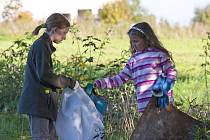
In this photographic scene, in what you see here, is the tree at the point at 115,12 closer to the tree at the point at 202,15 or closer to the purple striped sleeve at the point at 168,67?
the tree at the point at 202,15

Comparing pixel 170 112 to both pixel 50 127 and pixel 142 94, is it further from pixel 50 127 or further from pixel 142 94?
pixel 50 127

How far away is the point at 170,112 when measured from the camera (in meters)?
4.61

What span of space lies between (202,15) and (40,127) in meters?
41.3

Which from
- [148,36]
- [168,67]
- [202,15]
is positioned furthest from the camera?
[202,15]

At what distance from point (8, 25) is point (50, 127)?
29.3m

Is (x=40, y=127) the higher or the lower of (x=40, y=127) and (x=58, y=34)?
the lower

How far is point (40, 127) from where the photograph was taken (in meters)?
5.58

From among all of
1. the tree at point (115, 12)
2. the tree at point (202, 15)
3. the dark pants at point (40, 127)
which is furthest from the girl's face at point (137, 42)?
the tree at point (115, 12)

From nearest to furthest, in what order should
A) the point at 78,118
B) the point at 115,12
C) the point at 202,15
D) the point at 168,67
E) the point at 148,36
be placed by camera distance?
the point at 168,67
the point at 148,36
the point at 78,118
the point at 202,15
the point at 115,12

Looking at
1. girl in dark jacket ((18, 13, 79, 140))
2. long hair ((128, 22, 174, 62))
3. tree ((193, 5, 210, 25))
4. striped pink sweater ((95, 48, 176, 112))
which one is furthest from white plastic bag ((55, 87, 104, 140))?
tree ((193, 5, 210, 25))

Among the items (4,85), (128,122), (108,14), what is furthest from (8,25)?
(128,122)

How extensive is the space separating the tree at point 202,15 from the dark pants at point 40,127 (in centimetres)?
3733

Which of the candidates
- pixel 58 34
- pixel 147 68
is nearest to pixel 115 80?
pixel 147 68

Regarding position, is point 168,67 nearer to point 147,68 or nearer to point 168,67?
point 168,67
